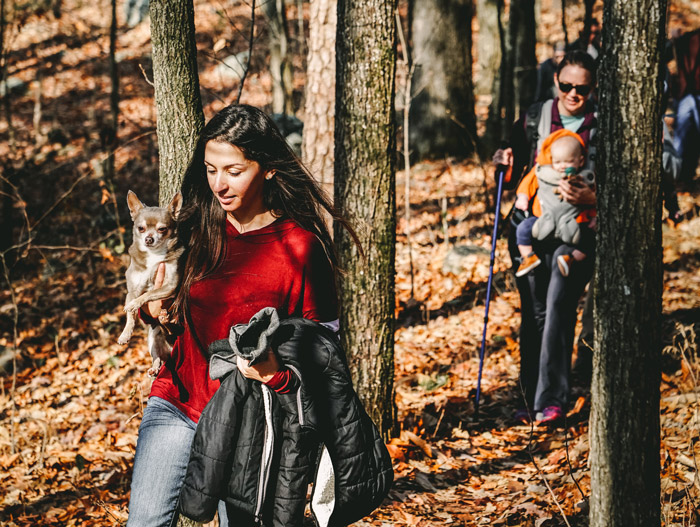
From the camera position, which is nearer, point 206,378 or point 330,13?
point 206,378

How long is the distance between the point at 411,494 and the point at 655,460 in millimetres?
2045

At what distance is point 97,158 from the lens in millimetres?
15750

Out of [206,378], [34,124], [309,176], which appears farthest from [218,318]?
[34,124]

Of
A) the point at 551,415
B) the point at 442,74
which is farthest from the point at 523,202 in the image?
the point at 442,74

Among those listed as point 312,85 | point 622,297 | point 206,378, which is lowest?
point 206,378

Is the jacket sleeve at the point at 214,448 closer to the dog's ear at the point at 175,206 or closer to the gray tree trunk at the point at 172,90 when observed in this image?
the dog's ear at the point at 175,206

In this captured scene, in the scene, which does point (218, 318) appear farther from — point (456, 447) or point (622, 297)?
point (456, 447)

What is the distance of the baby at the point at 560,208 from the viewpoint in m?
5.10

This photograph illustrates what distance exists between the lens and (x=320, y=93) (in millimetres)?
8148

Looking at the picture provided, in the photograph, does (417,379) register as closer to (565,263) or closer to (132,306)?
(565,263)

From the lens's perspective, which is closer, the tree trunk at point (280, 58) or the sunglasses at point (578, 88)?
the sunglasses at point (578, 88)

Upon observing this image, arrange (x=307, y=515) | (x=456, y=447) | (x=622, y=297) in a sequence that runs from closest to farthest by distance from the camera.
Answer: (x=622, y=297), (x=307, y=515), (x=456, y=447)

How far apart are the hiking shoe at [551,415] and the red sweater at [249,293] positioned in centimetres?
322

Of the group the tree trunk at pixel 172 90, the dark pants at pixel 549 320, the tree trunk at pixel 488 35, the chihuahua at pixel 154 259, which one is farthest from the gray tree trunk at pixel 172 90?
the tree trunk at pixel 488 35
